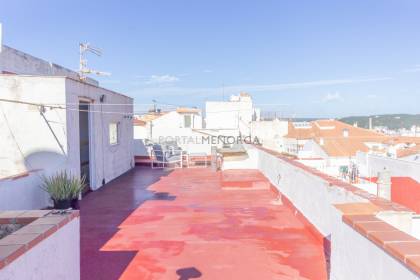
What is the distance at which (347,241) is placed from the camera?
107 inches

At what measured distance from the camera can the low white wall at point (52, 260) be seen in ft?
7.87

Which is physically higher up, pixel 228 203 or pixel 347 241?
pixel 347 241

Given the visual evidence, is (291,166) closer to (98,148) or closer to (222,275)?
(222,275)

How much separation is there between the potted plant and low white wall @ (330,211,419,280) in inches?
214

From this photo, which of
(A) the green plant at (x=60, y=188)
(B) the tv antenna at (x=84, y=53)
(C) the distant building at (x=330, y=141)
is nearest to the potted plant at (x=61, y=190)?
(A) the green plant at (x=60, y=188)

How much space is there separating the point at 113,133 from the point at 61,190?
559 cm

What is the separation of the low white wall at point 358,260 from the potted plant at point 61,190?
17.9 ft

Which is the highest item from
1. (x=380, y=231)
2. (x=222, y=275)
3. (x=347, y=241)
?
(x=380, y=231)

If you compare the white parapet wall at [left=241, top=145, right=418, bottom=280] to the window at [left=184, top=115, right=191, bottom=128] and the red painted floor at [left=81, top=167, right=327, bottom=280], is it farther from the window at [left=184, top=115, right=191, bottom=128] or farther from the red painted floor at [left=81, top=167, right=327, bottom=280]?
the window at [left=184, top=115, right=191, bottom=128]


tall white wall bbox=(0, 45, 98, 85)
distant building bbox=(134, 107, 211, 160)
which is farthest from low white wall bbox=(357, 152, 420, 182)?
tall white wall bbox=(0, 45, 98, 85)

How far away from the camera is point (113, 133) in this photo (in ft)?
40.2

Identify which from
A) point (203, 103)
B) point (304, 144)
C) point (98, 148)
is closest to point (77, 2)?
point (98, 148)

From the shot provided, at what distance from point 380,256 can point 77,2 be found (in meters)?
13.6

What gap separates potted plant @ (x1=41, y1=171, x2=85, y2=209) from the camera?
679cm
